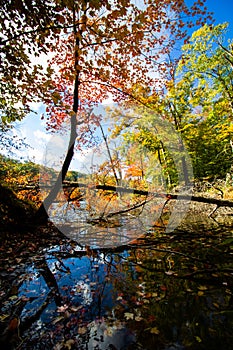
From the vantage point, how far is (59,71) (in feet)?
19.6

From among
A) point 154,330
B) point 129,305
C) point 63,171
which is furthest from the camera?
point 63,171

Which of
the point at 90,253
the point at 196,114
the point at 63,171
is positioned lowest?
the point at 90,253

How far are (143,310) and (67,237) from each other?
11.1 ft

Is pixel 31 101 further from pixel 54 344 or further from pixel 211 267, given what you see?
pixel 211 267

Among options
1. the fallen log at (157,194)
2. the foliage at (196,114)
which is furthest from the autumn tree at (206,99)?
the fallen log at (157,194)

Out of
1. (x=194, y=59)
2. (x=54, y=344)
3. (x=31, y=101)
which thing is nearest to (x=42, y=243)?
(x=54, y=344)

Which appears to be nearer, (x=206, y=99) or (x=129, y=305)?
(x=129, y=305)

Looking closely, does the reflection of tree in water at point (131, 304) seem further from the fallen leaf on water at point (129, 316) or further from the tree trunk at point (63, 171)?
the tree trunk at point (63, 171)

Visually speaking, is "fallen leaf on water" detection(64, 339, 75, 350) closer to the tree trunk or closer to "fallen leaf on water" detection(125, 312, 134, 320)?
"fallen leaf on water" detection(125, 312, 134, 320)

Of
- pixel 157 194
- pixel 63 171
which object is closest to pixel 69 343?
pixel 157 194

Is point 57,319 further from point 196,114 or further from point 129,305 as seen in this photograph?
point 196,114

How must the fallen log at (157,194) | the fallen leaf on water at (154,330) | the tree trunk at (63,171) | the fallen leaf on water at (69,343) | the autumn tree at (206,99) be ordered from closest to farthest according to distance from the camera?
the fallen leaf on water at (69,343) < the fallen leaf on water at (154,330) < the fallen log at (157,194) < the tree trunk at (63,171) < the autumn tree at (206,99)

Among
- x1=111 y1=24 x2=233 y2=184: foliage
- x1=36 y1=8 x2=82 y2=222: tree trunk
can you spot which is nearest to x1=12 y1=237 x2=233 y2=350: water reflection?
x1=36 y1=8 x2=82 y2=222: tree trunk

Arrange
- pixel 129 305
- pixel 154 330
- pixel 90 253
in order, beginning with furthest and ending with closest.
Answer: pixel 90 253, pixel 129 305, pixel 154 330
